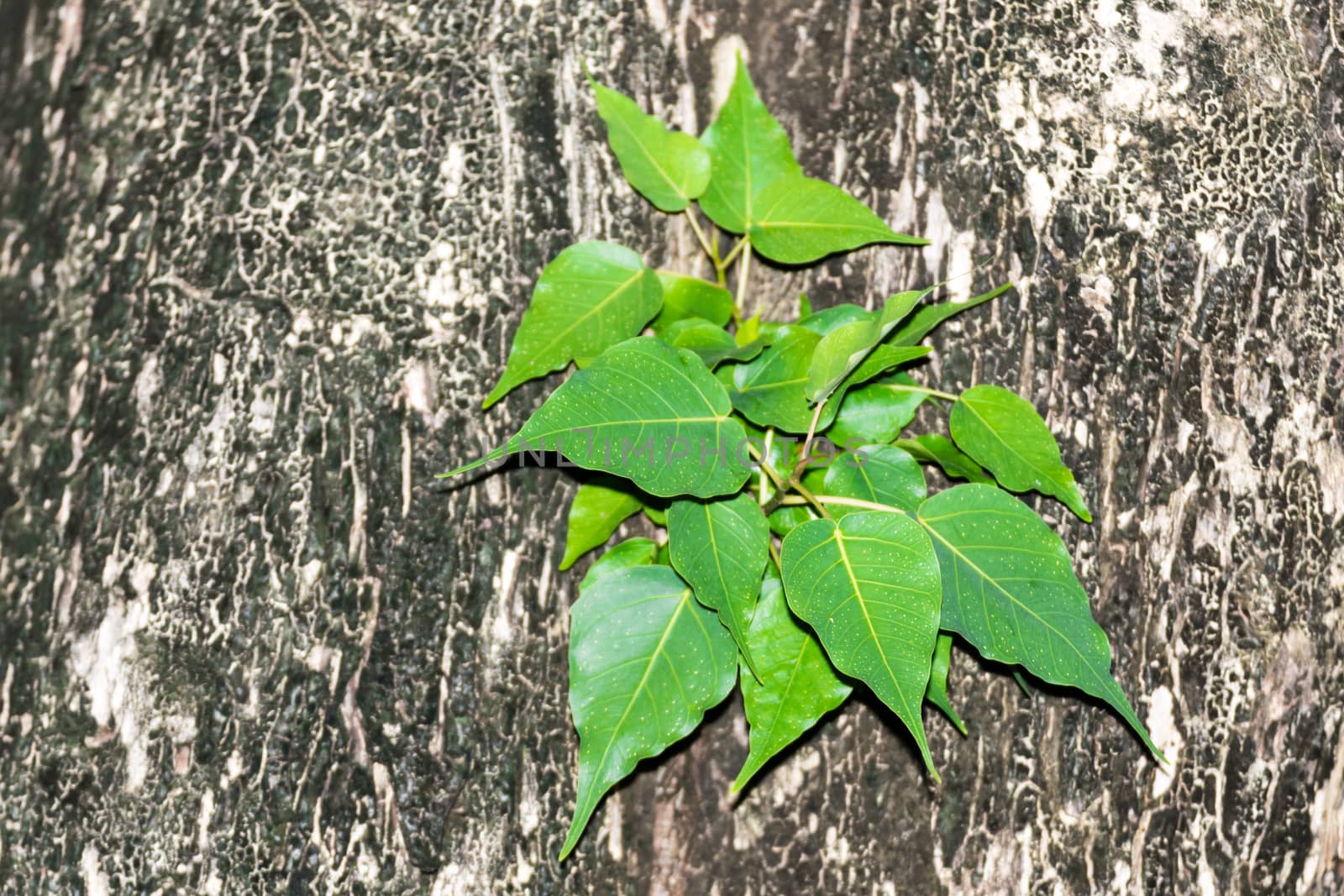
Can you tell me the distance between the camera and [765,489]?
2.47 feet

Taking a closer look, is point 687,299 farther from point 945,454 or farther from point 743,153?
point 945,454

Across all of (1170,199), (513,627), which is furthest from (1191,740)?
(513,627)

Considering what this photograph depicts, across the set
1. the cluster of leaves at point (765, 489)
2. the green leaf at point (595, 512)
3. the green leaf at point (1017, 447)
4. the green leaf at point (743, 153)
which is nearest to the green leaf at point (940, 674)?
the cluster of leaves at point (765, 489)

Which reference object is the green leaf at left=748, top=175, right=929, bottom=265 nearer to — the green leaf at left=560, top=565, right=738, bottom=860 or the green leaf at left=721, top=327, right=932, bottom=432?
the green leaf at left=721, top=327, right=932, bottom=432

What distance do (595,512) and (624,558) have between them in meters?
0.04

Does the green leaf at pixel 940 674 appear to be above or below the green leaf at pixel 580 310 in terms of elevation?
below

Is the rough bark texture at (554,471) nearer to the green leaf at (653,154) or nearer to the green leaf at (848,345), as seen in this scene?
the green leaf at (653,154)

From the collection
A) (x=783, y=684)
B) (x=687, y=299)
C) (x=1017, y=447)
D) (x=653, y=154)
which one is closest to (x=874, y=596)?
(x=783, y=684)

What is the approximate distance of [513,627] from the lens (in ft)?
2.62

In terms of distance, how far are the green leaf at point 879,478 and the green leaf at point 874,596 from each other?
79 mm

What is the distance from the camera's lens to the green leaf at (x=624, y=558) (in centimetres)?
77

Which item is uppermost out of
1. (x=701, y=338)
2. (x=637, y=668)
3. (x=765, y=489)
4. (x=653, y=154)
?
(x=653, y=154)

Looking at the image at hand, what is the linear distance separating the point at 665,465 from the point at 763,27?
1.59 ft

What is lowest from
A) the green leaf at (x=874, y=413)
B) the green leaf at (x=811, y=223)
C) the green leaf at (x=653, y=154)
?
the green leaf at (x=874, y=413)
